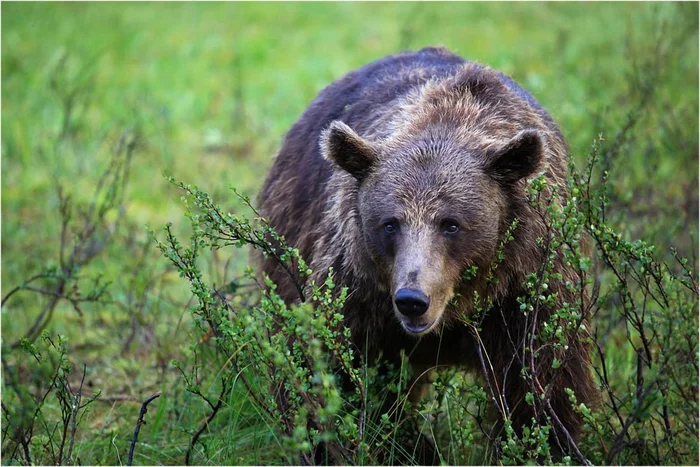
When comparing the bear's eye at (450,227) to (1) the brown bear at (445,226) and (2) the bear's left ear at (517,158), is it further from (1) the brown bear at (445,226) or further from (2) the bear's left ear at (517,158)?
(2) the bear's left ear at (517,158)

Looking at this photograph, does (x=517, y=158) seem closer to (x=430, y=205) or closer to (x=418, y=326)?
(x=430, y=205)

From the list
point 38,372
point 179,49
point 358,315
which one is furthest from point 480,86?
point 179,49

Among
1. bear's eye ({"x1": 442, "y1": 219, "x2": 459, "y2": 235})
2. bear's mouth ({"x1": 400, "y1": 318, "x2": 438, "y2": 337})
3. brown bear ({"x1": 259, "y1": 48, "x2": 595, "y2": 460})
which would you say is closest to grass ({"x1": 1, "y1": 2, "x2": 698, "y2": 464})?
brown bear ({"x1": 259, "y1": 48, "x2": 595, "y2": 460})

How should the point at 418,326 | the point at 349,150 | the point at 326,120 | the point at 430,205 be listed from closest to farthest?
1. the point at 418,326
2. the point at 430,205
3. the point at 349,150
4. the point at 326,120

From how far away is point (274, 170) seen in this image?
258 inches

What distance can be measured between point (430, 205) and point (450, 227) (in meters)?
0.14

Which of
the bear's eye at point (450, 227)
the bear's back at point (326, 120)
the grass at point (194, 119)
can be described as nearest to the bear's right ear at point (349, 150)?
the bear's eye at point (450, 227)

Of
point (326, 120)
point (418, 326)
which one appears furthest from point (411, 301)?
point (326, 120)

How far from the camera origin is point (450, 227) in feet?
14.5

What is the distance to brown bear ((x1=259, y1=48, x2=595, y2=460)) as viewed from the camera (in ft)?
14.4

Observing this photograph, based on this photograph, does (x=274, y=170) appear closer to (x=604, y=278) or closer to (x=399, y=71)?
(x=399, y=71)

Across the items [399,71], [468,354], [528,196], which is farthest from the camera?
[399,71]

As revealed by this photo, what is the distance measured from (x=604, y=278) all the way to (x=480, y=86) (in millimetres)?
3207

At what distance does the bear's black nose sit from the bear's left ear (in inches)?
31.6
